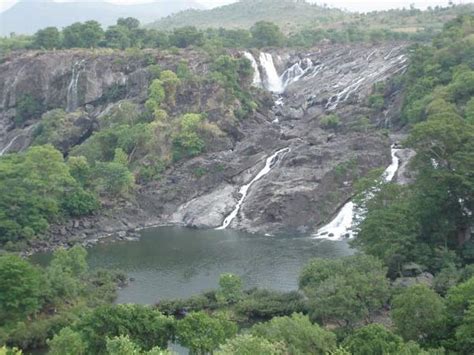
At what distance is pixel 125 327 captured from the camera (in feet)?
116

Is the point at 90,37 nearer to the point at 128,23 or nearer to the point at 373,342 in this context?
the point at 128,23

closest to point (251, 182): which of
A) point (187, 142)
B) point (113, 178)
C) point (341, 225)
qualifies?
point (187, 142)

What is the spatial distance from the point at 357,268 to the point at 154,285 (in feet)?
56.2

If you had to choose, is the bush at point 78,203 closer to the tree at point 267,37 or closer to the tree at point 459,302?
the tree at point 459,302

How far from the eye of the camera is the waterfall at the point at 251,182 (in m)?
71.4

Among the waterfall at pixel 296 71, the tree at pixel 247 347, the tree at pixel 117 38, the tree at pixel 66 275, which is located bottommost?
the tree at pixel 66 275

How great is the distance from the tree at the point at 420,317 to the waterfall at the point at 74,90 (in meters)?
71.3

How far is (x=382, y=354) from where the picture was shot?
30.6 metres

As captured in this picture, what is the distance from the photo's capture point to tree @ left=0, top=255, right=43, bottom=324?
135 ft

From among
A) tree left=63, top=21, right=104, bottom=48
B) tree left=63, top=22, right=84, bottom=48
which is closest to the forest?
tree left=63, top=22, right=84, bottom=48

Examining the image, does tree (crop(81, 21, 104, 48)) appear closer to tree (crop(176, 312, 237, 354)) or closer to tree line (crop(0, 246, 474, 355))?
tree line (crop(0, 246, 474, 355))

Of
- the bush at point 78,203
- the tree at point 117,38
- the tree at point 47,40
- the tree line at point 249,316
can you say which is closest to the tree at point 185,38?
the tree at point 117,38

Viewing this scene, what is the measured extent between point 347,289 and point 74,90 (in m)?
68.7

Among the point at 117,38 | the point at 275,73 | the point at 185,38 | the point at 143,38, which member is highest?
the point at 117,38
